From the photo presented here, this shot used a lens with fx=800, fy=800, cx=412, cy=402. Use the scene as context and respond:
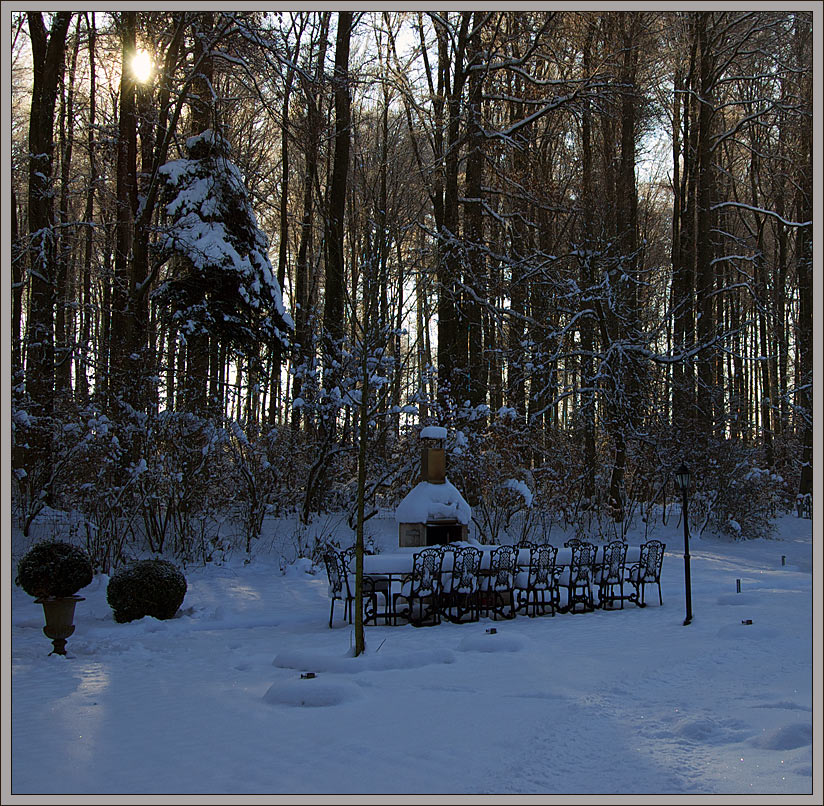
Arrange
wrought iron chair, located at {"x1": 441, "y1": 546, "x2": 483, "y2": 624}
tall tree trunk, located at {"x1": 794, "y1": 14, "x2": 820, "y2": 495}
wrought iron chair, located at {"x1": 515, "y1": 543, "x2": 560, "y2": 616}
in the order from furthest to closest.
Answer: tall tree trunk, located at {"x1": 794, "y1": 14, "x2": 820, "y2": 495}, wrought iron chair, located at {"x1": 515, "y1": 543, "x2": 560, "y2": 616}, wrought iron chair, located at {"x1": 441, "y1": 546, "x2": 483, "y2": 624}

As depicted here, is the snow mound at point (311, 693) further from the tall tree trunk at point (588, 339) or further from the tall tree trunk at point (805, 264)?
the tall tree trunk at point (805, 264)

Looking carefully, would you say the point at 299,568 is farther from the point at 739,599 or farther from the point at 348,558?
the point at 739,599

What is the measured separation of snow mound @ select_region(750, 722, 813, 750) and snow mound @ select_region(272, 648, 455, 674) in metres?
3.20

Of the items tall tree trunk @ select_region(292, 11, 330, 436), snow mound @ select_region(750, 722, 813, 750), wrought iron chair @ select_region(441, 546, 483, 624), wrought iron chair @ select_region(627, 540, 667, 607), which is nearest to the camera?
snow mound @ select_region(750, 722, 813, 750)

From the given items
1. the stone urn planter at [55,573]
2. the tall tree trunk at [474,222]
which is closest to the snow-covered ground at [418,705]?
the stone urn planter at [55,573]

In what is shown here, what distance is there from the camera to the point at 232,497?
15.5m

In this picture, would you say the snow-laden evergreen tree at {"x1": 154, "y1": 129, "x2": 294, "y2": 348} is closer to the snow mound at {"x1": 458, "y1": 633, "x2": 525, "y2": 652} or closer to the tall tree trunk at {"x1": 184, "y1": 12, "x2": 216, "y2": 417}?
the tall tree trunk at {"x1": 184, "y1": 12, "x2": 216, "y2": 417}

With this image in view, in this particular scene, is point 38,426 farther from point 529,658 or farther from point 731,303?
point 731,303

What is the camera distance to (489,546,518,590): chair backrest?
10922mm

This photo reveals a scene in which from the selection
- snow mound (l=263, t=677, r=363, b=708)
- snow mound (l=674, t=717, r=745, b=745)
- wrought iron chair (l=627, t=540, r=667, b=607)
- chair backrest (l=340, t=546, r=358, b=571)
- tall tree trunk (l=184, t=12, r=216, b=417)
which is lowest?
snow mound (l=674, t=717, r=745, b=745)

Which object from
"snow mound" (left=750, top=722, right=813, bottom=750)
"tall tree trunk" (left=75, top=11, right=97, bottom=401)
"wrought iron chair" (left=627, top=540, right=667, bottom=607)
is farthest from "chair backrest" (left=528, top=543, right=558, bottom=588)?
"tall tree trunk" (left=75, top=11, right=97, bottom=401)

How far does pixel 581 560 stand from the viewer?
11.6m

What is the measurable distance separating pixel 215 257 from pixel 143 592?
8404 millimetres

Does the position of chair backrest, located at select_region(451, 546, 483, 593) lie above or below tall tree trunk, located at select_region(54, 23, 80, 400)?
below
